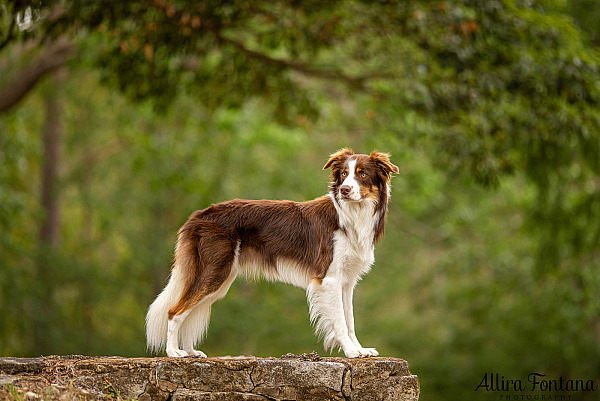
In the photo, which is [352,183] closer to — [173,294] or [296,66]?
[173,294]

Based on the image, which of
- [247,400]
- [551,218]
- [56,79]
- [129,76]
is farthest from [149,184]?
[247,400]

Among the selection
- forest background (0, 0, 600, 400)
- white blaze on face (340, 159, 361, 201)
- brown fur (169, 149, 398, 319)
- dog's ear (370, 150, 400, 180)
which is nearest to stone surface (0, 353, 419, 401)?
brown fur (169, 149, 398, 319)

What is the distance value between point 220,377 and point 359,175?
2081 millimetres

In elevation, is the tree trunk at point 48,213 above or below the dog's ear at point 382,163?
above

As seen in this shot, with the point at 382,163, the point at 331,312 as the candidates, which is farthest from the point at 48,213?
the point at 382,163

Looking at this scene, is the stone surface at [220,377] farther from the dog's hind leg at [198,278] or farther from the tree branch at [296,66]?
the tree branch at [296,66]

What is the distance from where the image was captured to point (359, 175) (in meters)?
6.48

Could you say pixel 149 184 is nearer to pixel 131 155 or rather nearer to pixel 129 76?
pixel 131 155

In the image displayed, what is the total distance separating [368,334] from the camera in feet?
75.3

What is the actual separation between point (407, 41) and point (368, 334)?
13085 millimetres

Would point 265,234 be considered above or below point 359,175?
below

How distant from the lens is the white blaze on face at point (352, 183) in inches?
250

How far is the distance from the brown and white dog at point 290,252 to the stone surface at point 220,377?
0.25 metres

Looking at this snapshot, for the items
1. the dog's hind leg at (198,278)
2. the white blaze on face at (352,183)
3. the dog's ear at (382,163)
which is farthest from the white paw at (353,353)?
the dog's ear at (382,163)
